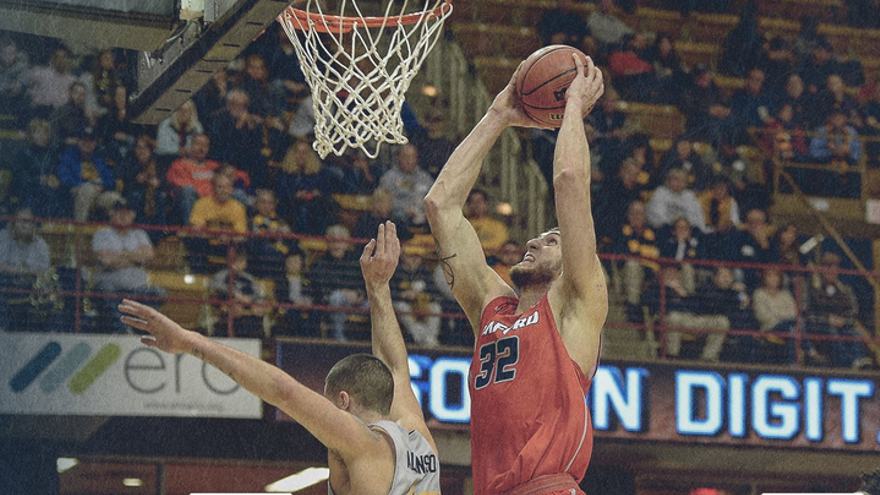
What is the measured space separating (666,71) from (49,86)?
20.6ft

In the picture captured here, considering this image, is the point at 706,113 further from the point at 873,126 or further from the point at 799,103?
the point at 873,126

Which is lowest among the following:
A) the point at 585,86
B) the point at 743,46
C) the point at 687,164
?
the point at 585,86

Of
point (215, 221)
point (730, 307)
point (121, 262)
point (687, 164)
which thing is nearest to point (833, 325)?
point (730, 307)

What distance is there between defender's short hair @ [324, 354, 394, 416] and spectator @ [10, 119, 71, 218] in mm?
7143

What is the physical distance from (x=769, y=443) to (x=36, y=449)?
5893 millimetres

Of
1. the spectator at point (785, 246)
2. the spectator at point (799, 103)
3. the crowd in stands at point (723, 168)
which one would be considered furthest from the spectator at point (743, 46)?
the spectator at point (785, 246)

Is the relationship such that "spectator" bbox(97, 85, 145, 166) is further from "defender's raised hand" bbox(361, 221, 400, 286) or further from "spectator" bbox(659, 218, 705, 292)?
"defender's raised hand" bbox(361, 221, 400, 286)

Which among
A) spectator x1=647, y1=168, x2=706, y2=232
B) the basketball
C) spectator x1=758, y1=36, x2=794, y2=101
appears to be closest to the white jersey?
the basketball

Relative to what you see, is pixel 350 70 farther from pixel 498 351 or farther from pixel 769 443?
pixel 769 443

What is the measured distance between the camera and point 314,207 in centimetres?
1137

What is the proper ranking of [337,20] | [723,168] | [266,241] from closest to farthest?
[337,20]
[266,241]
[723,168]

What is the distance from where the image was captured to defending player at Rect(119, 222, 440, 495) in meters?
3.52

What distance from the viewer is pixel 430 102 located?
A: 13.4 m

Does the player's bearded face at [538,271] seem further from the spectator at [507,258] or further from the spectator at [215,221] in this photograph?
the spectator at [215,221]
